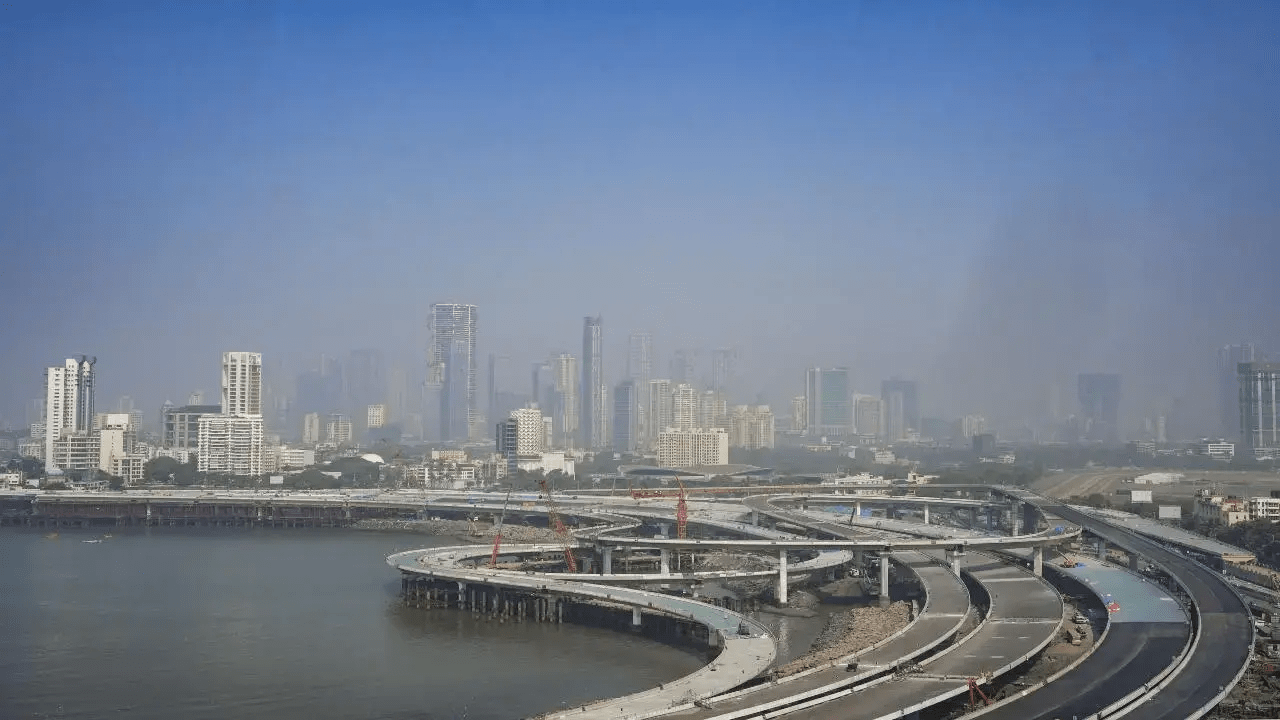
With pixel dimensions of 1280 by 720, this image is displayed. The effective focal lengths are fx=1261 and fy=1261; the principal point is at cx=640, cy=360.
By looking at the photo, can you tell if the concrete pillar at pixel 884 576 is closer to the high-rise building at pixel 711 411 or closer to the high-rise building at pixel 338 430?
the high-rise building at pixel 711 411

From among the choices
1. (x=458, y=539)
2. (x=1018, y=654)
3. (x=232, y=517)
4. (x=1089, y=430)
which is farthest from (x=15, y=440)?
(x=1018, y=654)

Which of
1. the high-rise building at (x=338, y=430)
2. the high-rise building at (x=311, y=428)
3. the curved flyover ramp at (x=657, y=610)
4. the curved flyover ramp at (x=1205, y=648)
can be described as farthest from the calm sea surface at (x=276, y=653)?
the high-rise building at (x=311, y=428)

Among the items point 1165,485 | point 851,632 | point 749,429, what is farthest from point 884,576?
point 749,429

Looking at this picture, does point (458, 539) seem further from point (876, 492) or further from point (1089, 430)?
point (1089, 430)

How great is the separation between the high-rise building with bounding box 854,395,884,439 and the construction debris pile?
48.1m

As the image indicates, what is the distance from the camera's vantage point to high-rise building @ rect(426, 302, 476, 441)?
64.8 m

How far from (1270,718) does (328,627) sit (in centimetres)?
787

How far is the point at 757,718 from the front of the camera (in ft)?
22.9

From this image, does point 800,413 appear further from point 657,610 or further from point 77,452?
point 657,610

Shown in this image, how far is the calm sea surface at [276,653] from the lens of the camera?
340 inches

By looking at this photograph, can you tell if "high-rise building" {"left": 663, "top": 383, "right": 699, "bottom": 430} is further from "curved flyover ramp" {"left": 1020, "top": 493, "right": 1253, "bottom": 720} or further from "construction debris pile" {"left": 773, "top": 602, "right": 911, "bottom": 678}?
"construction debris pile" {"left": 773, "top": 602, "right": 911, "bottom": 678}

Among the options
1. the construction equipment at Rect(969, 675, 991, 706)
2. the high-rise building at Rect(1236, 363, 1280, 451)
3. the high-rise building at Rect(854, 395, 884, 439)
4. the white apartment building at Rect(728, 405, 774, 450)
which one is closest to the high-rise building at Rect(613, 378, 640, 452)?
the white apartment building at Rect(728, 405, 774, 450)

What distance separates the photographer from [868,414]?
60312 mm

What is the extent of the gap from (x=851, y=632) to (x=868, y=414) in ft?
165
